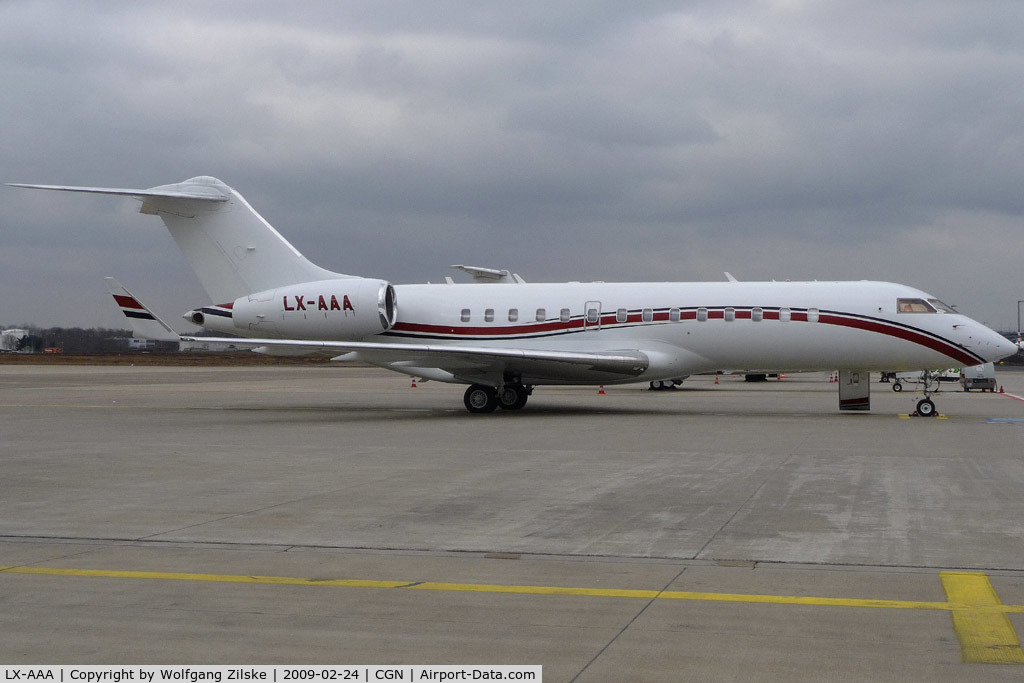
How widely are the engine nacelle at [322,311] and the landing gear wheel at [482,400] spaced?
114 inches

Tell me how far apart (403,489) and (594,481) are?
7.86 ft

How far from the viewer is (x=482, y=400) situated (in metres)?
26.1

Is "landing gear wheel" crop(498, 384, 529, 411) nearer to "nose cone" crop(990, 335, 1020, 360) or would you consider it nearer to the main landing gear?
the main landing gear

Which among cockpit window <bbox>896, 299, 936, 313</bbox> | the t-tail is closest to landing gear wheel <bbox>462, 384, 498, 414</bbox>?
the t-tail

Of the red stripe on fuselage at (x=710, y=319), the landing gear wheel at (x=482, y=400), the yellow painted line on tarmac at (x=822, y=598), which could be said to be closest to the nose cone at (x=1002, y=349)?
the red stripe on fuselage at (x=710, y=319)

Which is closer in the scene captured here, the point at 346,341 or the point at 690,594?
the point at 690,594

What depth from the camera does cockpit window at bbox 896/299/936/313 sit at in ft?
78.6

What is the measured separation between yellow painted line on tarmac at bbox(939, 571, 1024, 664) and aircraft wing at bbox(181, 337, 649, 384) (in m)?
17.0

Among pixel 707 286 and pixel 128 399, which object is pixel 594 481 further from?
pixel 128 399

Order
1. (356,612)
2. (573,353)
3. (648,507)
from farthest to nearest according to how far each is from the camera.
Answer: (573,353) → (648,507) → (356,612)

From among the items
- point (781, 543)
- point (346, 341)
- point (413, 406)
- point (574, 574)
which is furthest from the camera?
point (413, 406)

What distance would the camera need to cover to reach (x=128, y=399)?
33.4m

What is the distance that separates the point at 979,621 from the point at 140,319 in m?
22.7

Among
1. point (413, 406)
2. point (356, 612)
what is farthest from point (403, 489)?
point (413, 406)
